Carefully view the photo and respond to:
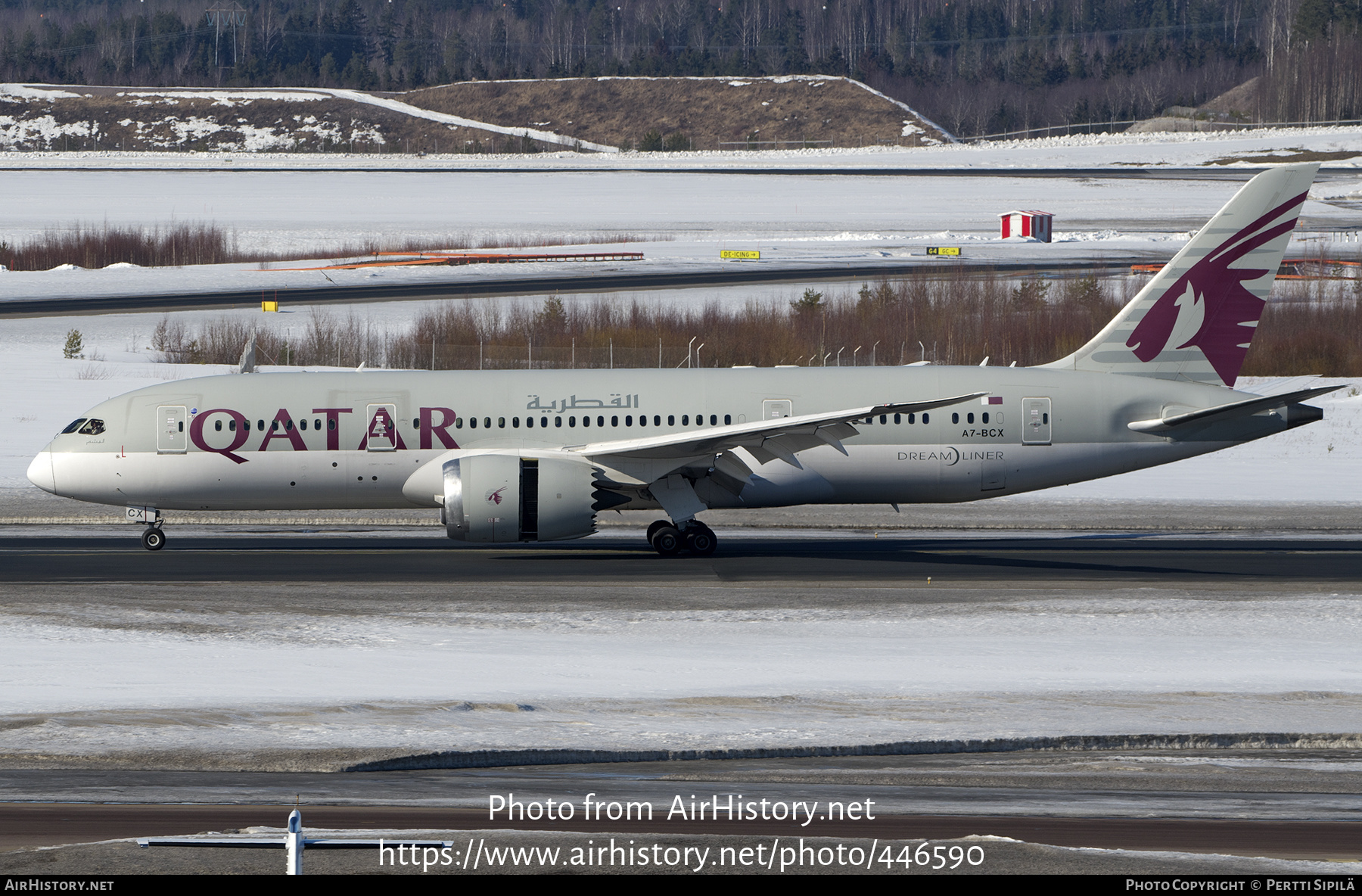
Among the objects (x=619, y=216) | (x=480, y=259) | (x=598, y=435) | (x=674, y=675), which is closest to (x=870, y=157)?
(x=619, y=216)

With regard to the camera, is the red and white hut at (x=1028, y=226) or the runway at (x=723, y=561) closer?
the runway at (x=723, y=561)

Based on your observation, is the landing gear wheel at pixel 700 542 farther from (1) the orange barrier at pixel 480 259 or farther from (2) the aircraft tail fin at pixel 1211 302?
(1) the orange barrier at pixel 480 259

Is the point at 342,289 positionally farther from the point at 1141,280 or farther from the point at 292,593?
the point at 292,593

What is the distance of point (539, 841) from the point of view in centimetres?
1199

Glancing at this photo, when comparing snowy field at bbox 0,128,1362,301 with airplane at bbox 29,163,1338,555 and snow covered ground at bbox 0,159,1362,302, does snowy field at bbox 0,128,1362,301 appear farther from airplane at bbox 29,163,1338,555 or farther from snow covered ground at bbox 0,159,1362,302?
airplane at bbox 29,163,1338,555

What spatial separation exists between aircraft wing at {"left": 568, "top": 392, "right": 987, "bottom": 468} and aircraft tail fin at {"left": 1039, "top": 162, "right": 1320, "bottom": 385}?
5247mm

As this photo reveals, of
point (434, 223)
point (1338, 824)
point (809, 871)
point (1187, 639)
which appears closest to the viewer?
Answer: point (809, 871)

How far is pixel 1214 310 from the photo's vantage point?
33.5 metres

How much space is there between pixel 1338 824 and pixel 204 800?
33.1 ft

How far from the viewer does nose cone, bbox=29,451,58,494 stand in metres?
32.5

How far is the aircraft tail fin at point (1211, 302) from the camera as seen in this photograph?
3344cm

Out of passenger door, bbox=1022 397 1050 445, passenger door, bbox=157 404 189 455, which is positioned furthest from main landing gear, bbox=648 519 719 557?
passenger door, bbox=157 404 189 455

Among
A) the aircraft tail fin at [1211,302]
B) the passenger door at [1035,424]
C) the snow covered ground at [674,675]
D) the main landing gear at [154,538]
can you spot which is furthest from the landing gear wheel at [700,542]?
the main landing gear at [154,538]

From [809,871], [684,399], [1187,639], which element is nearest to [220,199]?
[684,399]
